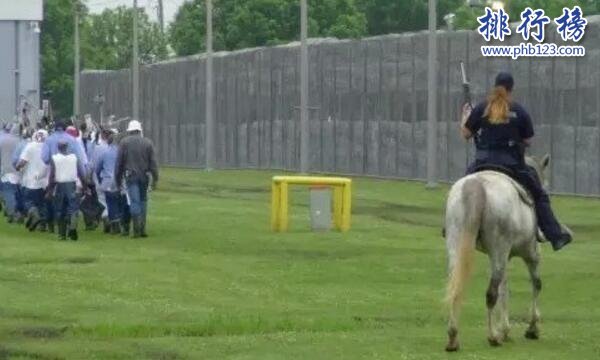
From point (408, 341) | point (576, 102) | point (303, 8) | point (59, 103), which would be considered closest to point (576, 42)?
point (576, 102)

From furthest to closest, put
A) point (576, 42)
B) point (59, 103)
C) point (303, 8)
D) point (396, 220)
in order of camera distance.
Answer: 1. point (59, 103)
2. point (303, 8)
3. point (576, 42)
4. point (396, 220)

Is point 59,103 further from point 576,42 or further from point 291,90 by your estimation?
point 576,42

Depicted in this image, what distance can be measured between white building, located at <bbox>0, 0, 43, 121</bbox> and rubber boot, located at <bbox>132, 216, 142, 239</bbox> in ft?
150

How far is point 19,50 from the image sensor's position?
8081 centimetres

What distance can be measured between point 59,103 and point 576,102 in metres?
79.3

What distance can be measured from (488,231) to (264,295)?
19.7 feet

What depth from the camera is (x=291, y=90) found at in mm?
76812

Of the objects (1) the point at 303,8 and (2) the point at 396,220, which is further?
(1) the point at 303,8

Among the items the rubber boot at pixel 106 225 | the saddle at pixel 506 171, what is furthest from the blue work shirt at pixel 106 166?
the saddle at pixel 506 171

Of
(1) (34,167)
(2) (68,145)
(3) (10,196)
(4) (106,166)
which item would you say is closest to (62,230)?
(2) (68,145)

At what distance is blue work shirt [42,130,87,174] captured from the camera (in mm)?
33875

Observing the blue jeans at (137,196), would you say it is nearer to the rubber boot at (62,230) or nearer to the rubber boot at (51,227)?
the rubber boot at (62,230)

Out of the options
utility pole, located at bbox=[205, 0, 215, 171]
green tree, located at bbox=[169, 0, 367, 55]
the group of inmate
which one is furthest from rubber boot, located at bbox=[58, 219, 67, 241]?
green tree, located at bbox=[169, 0, 367, 55]

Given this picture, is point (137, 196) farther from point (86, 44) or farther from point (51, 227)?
point (86, 44)
